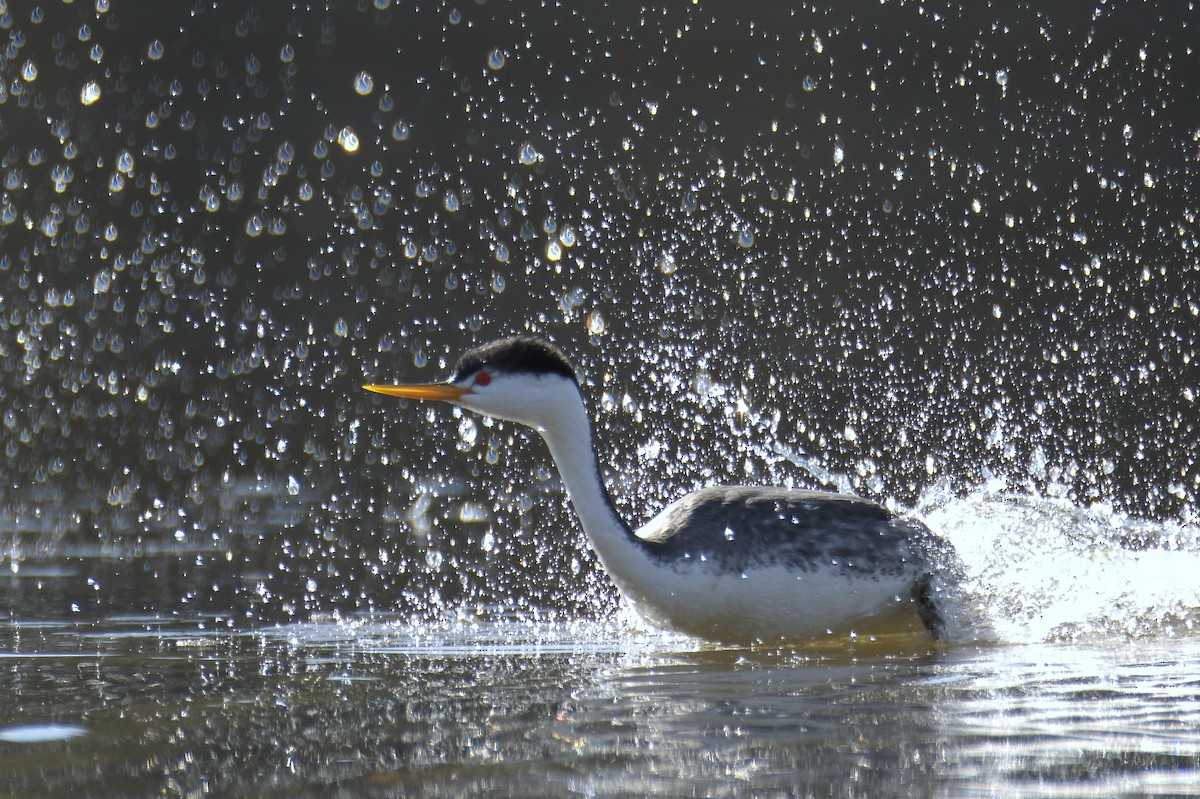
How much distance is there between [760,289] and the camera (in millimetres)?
14828

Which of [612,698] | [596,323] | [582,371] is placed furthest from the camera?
[596,323]

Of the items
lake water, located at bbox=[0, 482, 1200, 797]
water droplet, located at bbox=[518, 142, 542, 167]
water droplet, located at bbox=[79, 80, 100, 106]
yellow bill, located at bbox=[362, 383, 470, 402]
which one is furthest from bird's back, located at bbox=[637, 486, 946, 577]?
water droplet, located at bbox=[79, 80, 100, 106]

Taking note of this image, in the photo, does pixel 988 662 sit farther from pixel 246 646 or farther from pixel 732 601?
pixel 246 646

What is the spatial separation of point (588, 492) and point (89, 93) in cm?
1410

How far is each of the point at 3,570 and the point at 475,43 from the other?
498 inches

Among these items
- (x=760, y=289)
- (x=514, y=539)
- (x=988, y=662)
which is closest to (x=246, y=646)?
(x=988, y=662)

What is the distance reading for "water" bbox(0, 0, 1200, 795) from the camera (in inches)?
140

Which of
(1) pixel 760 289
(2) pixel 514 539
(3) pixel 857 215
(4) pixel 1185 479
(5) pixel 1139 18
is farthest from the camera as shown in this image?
(5) pixel 1139 18

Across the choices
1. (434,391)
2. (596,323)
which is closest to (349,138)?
(596,323)

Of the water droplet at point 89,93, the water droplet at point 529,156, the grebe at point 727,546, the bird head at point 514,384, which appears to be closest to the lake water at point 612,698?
the grebe at point 727,546

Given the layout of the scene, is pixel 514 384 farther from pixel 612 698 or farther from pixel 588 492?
pixel 612 698

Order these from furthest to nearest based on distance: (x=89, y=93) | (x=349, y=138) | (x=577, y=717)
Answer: (x=89, y=93) < (x=349, y=138) < (x=577, y=717)

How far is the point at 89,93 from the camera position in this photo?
17.6 metres

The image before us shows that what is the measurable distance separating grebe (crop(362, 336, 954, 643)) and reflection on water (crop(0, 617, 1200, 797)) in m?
0.16
